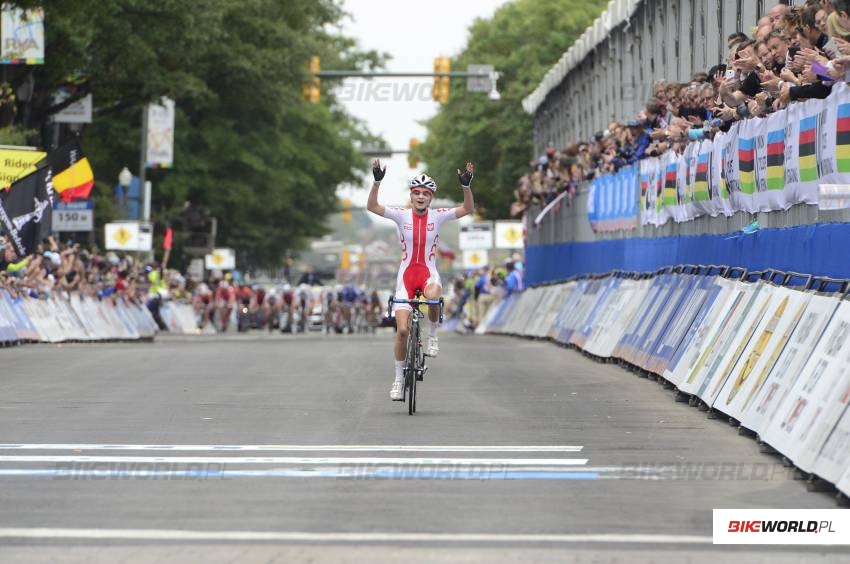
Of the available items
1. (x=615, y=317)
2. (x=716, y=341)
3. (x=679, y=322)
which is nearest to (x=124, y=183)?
(x=615, y=317)

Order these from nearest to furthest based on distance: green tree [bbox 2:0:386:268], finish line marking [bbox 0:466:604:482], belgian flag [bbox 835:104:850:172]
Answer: finish line marking [bbox 0:466:604:482], belgian flag [bbox 835:104:850:172], green tree [bbox 2:0:386:268]

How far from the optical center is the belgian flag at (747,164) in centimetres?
1872

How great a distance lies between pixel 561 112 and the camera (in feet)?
173

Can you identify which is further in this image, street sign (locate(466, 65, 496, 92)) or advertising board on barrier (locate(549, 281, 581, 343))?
street sign (locate(466, 65, 496, 92))

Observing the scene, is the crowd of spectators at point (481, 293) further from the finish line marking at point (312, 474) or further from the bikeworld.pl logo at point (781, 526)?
the bikeworld.pl logo at point (781, 526)

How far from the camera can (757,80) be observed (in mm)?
18453

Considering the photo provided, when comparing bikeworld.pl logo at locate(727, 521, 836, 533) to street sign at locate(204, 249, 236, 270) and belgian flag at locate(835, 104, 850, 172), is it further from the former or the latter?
street sign at locate(204, 249, 236, 270)

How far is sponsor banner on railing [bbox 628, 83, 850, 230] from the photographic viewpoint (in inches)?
601

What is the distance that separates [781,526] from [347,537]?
2145 millimetres

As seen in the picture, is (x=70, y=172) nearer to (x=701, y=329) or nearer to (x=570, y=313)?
(x=570, y=313)

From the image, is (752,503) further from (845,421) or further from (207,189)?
(207,189)

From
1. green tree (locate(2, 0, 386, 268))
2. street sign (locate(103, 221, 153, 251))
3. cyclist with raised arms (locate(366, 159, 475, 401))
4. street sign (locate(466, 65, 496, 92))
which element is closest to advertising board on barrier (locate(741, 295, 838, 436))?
cyclist with raised arms (locate(366, 159, 475, 401))

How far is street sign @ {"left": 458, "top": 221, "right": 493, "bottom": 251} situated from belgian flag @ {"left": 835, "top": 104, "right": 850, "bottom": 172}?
159ft

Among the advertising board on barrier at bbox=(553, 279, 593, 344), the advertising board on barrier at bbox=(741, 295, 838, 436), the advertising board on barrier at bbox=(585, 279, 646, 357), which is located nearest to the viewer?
the advertising board on barrier at bbox=(741, 295, 838, 436)
